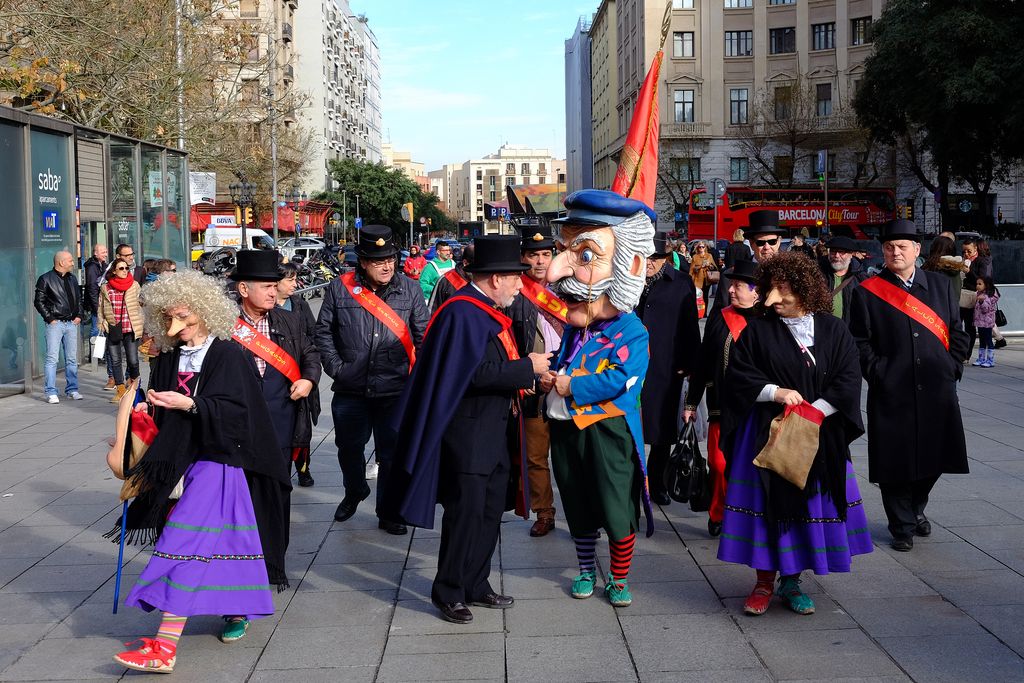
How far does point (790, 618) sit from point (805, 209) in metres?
47.6

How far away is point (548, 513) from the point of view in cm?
691

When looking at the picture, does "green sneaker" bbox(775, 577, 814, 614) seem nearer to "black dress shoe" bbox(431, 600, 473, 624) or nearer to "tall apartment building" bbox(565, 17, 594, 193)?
"black dress shoe" bbox(431, 600, 473, 624)

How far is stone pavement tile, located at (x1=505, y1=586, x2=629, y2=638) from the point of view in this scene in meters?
5.16

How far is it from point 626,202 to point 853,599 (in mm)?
2206

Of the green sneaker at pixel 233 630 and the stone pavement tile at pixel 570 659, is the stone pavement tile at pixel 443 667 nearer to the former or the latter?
the stone pavement tile at pixel 570 659

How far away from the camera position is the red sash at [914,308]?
254 inches

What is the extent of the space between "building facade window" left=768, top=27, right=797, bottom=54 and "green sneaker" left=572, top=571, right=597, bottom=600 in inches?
2437

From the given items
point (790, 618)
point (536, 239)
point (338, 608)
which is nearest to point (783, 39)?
point (536, 239)

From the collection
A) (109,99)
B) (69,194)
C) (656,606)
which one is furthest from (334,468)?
(109,99)

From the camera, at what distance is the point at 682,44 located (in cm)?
6431

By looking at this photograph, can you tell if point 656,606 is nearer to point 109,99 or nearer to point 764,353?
point 764,353

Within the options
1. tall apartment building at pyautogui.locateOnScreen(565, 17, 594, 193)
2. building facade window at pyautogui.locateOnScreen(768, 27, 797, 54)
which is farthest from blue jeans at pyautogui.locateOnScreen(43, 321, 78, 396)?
tall apartment building at pyautogui.locateOnScreen(565, 17, 594, 193)

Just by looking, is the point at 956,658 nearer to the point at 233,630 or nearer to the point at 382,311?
the point at 233,630

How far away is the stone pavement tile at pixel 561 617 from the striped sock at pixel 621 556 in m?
0.17
